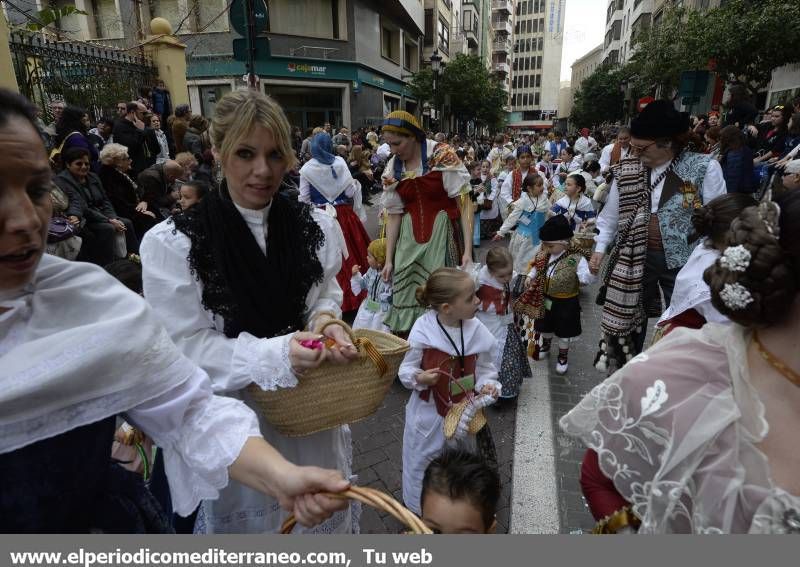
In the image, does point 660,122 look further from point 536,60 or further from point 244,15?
point 536,60

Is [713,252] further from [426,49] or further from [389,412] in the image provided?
[426,49]

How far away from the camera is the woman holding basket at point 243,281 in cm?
168

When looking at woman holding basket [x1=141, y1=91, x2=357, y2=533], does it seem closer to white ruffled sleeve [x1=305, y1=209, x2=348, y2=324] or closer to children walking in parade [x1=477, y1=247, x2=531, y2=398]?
white ruffled sleeve [x1=305, y1=209, x2=348, y2=324]

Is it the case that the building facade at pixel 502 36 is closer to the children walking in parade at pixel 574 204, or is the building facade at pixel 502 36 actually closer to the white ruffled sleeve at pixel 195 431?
the children walking in parade at pixel 574 204

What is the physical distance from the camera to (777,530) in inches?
44.8

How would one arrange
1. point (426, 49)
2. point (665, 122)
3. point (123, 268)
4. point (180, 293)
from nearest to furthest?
point (180, 293)
point (123, 268)
point (665, 122)
point (426, 49)

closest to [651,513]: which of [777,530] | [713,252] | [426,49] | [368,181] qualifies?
[777,530]

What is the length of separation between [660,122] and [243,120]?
10.4 ft

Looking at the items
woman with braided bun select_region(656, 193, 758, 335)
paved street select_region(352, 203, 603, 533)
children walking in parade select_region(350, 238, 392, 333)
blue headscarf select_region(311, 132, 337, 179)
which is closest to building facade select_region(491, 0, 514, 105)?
blue headscarf select_region(311, 132, 337, 179)

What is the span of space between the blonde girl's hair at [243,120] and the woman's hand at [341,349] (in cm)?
71

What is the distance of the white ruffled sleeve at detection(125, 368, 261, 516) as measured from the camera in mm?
1300

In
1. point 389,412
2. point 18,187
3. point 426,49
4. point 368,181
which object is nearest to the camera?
point 18,187

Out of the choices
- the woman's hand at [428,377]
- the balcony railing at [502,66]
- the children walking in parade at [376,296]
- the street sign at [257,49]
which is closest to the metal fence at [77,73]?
the street sign at [257,49]

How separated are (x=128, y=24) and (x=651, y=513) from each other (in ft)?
83.8
